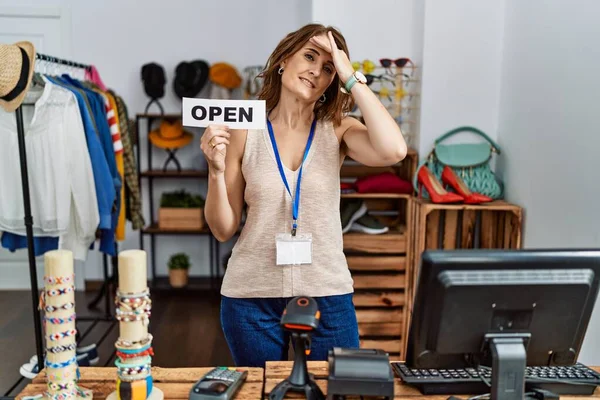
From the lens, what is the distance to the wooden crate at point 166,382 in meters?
1.10

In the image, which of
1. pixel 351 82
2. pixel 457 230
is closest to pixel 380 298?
pixel 457 230

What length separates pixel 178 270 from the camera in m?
4.40

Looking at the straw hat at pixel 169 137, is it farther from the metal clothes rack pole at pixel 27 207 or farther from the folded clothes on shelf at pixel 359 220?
the metal clothes rack pole at pixel 27 207

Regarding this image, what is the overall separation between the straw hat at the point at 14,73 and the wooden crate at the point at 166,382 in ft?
4.92

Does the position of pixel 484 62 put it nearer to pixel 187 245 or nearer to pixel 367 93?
pixel 367 93

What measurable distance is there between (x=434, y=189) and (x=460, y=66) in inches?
30.2

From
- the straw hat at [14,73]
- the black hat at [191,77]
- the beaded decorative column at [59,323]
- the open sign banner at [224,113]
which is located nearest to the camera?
the beaded decorative column at [59,323]

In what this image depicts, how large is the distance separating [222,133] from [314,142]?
0.28 metres

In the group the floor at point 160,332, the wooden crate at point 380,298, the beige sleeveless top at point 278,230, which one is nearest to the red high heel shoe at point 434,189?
the wooden crate at point 380,298

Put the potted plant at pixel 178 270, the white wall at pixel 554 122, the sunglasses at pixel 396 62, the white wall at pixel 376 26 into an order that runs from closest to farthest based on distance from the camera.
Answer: the white wall at pixel 554 122 → the sunglasses at pixel 396 62 → the white wall at pixel 376 26 → the potted plant at pixel 178 270

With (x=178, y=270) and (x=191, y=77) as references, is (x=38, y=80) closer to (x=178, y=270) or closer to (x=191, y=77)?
(x=191, y=77)

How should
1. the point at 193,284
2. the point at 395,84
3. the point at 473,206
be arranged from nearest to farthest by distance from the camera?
the point at 473,206 < the point at 395,84 < the point at 193,284

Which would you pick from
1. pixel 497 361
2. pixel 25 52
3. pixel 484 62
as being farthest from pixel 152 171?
pixel 497 361

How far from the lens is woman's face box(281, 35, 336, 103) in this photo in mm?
1470
